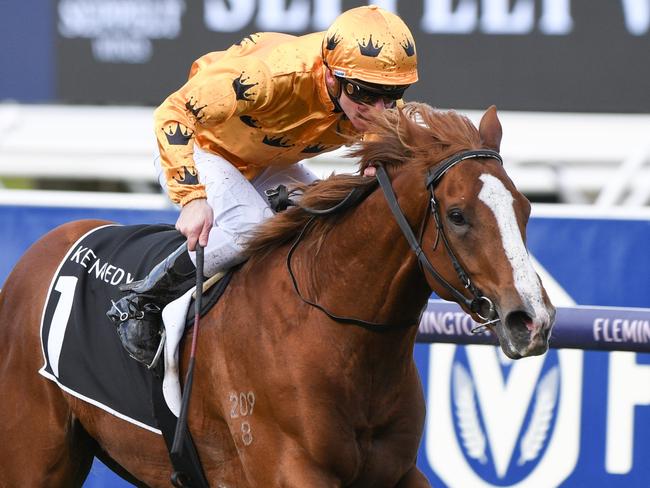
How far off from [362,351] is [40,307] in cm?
140

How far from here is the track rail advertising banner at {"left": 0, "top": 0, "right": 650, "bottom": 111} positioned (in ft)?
21.3

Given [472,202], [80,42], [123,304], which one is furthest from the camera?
[80,42]

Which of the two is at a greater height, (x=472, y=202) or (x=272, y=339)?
(x=472, y=202)

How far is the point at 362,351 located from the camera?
3.41 m

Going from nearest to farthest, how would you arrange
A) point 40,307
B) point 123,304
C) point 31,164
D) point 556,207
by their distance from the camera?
1. point 123,304
2. point 40,307
3. point 556,207
4. point 31,164

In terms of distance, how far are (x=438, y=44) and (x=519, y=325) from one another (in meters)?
3.87

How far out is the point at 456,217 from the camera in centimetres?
310

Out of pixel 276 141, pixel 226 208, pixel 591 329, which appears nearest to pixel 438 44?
pixel 591 329

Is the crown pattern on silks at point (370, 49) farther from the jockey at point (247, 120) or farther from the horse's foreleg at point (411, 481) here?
the horse's foreleg at point (411, 481)

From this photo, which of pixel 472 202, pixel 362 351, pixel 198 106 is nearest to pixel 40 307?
pixel 198 106

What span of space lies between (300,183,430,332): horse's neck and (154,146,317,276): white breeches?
0.39m

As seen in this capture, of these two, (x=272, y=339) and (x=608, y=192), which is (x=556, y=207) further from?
(x=272, y=339)

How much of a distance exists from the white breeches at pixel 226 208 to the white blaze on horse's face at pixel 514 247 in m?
0.93

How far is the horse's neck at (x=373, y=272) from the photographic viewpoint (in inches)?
132
